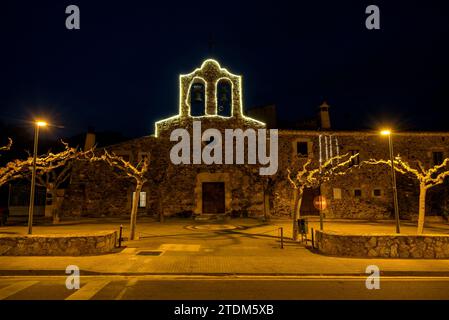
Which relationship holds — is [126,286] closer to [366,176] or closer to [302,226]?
[302,226]

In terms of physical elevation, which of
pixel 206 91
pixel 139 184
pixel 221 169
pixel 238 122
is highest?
pixel 206 91

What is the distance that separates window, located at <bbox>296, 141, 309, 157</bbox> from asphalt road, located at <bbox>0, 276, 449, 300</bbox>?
1678 centimetres

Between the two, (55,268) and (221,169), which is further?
(221,169)

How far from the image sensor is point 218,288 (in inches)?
288

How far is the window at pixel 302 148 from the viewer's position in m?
24.8

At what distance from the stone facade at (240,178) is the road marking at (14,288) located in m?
15.7

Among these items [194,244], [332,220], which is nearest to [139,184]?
[194,244]

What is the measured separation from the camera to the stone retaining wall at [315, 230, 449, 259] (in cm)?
1092

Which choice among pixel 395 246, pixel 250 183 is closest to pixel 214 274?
pixel 395 246

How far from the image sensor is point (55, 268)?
8.95m

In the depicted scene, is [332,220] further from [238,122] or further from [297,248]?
[297,248]

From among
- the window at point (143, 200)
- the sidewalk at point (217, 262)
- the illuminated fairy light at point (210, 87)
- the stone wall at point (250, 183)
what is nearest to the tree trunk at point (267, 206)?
the stone wall at point (250, 183)

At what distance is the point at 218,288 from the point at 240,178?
1686cm

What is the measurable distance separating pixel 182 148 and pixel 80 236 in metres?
13.9
